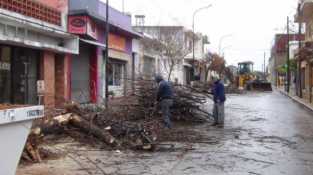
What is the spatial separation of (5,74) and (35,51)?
2.54 metres

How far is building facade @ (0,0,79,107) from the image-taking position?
61.8 feet

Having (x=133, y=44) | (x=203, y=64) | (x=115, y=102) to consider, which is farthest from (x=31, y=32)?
(x=203, y=64)

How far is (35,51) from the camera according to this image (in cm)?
2159

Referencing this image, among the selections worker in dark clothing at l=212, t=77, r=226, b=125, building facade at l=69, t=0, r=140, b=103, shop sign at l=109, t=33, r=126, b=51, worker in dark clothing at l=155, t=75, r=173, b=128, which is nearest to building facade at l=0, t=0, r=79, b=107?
building facade at l=69, t=0, r=140, b=103

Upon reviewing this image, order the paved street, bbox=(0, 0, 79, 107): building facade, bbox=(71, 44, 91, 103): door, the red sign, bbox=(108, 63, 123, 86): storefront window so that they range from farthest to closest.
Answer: bbox=(108, 63, 123, 86): storefront window
bbox=(71, 44, 91, 103): door
the red sign
bbox=(0, 0, 79, 107): building facade
the paved street

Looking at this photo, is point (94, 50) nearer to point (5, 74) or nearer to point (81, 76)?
point (81, 76)

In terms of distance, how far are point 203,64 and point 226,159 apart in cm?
6237

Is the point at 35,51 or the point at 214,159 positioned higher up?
the point at 35,51

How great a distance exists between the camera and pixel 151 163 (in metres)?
10.9

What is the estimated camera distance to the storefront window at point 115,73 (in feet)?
102

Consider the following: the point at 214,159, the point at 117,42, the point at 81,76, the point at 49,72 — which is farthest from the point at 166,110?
the point at 117,42

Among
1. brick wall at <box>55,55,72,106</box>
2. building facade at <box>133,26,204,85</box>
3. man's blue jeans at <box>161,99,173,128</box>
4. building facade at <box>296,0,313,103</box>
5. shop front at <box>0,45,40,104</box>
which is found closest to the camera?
man's blue jeans at <box>161,99,173,128</box>

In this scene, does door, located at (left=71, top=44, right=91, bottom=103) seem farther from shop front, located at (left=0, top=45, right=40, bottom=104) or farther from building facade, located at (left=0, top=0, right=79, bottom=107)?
shop front, located at (left=0, top=45, right=40, bottom=104)

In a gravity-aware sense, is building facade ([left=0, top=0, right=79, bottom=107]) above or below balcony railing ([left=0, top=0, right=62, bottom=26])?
below
